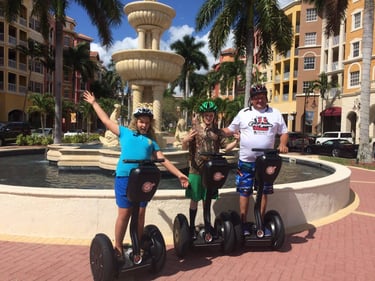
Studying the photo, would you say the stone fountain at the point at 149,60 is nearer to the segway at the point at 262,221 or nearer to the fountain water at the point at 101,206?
the fountain water at the point at 101,206

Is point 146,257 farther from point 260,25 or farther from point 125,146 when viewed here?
point 260,25

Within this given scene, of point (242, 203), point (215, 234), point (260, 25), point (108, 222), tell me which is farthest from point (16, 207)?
point (260, 25)

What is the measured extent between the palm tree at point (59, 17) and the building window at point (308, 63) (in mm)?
30796

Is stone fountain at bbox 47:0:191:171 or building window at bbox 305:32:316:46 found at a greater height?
Result: building window at bbox 305:32:316:46

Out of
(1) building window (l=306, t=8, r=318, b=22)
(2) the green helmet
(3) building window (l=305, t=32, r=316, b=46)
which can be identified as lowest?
(2) the green helmet

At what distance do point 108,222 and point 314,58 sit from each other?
4427cm

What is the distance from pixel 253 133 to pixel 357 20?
34.3 meters

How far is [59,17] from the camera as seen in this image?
1750 centimetres

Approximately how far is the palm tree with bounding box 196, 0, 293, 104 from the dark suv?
15.1m

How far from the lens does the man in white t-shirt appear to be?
399 centimetres

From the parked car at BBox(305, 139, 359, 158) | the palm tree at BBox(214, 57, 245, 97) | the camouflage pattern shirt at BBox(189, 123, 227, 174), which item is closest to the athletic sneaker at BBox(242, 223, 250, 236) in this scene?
the camouflage pattern shirt at BBox(189, 123, 227, 174)

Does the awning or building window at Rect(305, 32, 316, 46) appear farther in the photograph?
building window at Rect(305, 32, 316, 46)

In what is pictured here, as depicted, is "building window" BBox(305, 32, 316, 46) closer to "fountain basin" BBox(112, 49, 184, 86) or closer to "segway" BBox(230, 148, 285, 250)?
"fountain basin" BBox(112, 49, 184, 86)

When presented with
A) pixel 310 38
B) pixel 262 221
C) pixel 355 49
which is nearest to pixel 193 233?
pixel 262 221
